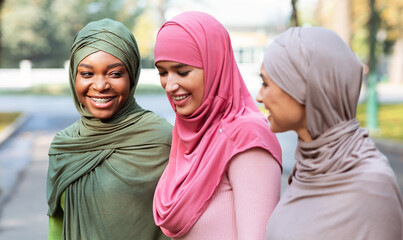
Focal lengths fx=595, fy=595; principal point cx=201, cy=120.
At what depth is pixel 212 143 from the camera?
2.35 metres

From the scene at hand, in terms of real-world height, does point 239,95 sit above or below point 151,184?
above

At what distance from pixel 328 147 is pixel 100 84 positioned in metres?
1.30

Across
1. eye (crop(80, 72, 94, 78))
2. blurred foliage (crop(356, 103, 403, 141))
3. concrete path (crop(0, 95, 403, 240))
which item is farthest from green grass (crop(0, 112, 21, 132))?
eye (crop(80, 72, 94, 78))

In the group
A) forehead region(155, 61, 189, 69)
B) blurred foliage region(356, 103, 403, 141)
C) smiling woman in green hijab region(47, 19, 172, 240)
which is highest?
forehead region(155, 61, 189, 69)

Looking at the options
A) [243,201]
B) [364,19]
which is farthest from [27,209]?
[364,19]

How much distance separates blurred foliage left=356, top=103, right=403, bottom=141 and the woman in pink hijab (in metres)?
12.3

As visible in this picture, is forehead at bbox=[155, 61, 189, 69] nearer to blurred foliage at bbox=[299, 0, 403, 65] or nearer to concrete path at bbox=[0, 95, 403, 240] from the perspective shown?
concrete path at bbox=[0, 95, 403, 240]

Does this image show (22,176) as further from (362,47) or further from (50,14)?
(362,47)

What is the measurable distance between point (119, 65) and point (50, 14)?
164 ft

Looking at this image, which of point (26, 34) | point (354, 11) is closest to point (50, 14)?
point (26, 34)

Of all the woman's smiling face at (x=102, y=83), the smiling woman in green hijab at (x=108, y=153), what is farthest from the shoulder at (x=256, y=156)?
the woman's smiling face at (x=102, y=83)

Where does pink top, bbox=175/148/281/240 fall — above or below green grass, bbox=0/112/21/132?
above

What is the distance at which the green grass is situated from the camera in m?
17.7

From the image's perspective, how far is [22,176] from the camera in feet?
34.5
